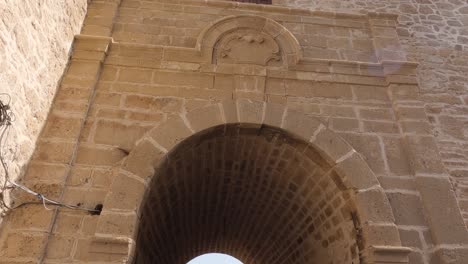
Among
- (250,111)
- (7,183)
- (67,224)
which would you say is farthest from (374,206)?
(7,183)

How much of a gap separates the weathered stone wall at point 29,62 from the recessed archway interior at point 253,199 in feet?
4.33

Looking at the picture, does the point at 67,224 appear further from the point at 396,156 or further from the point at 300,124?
the point at 396,156

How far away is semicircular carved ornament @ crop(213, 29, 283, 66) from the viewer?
4.84 metres

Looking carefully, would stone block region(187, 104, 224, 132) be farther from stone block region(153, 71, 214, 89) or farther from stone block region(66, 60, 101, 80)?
stone block region(66, 60, 101, 80)

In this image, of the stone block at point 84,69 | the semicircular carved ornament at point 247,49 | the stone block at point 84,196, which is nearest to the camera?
the stone block at point 84,196

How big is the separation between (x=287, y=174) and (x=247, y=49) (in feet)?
5.70

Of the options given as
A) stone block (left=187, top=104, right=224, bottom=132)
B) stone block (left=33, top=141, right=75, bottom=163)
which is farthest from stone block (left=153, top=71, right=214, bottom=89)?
stone block (left=33, top=141, right=75, bottom=163)

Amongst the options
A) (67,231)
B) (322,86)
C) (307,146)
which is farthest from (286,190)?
(67,231)

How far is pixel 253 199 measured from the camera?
5.64 m

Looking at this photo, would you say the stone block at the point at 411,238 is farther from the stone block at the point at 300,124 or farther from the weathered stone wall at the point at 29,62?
the weathered stone wall at the point at 29,62

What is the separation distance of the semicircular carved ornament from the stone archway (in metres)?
0.73

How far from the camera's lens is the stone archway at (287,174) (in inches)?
139

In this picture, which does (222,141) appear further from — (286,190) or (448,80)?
(448,80)

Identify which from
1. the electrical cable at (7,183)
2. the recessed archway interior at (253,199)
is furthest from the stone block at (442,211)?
the electrical cable at (7,183)
